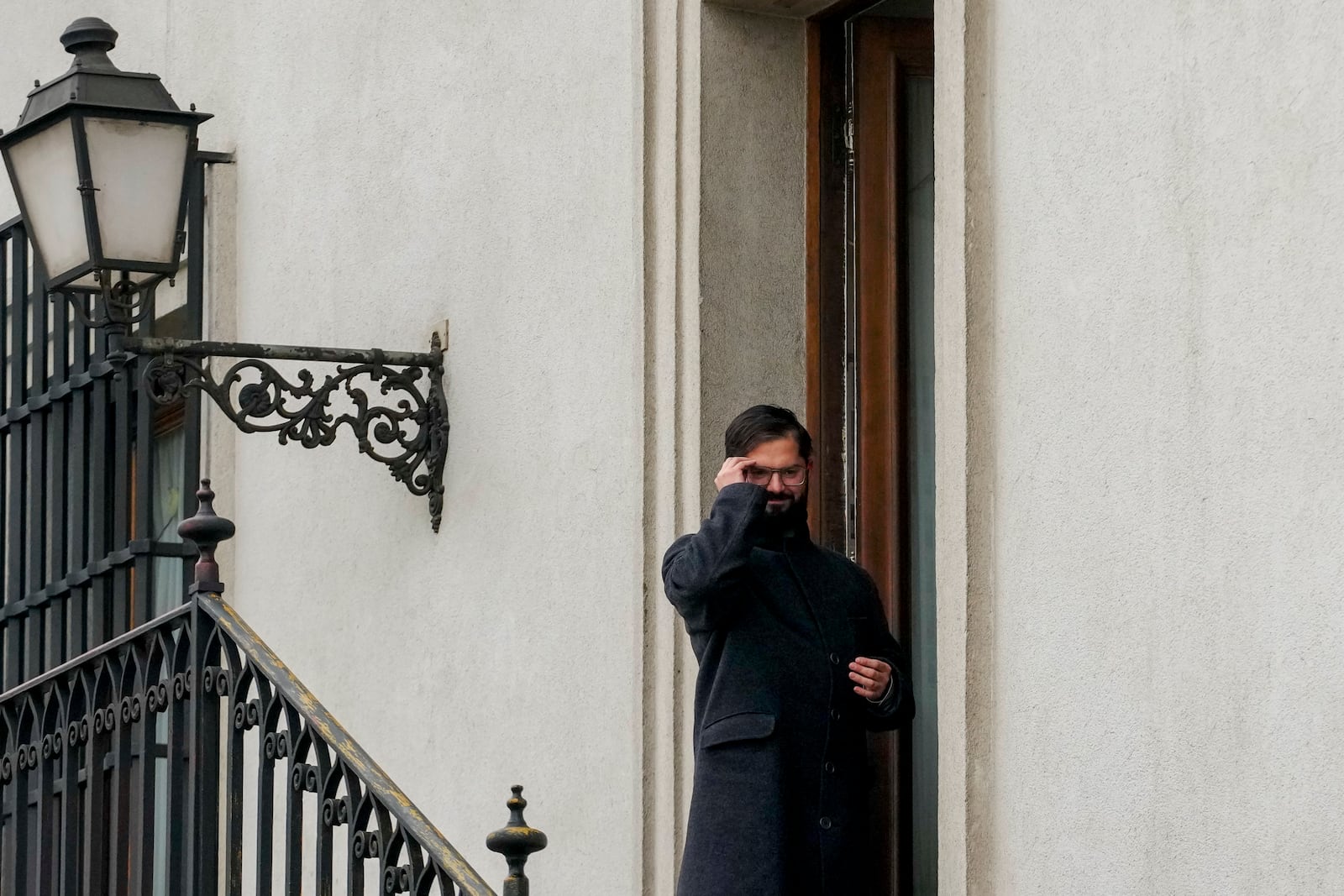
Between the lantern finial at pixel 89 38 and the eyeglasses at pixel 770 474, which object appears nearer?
the eyeglasses at pixel 770 474

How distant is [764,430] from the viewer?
13.8 ft

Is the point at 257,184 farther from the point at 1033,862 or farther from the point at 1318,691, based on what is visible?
the point at 1318,691

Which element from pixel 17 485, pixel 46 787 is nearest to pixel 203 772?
pixel 46 787

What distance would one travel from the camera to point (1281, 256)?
3576 millimetres

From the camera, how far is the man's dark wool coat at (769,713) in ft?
13.4

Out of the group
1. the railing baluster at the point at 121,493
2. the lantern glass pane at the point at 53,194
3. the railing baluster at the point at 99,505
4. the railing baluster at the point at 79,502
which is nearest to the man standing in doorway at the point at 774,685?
the lantern glass pane at the point at 53,194

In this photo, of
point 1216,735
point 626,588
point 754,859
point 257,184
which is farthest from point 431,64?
point 1216,735

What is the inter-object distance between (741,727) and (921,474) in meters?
0.95

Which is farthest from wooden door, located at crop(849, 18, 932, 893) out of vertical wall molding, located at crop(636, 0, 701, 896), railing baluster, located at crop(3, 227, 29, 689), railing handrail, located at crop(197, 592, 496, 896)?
railing baluster, located at crop(3, 227, 29, 689)

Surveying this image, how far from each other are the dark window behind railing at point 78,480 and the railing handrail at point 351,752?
270 cm

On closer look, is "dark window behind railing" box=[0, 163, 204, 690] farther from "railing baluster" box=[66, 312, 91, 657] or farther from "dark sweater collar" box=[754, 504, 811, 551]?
"dark sweater collar" box=[754, 504, 811, 551]

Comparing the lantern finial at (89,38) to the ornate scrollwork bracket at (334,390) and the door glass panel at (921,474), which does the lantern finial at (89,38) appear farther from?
the door glass panel at (921,474)

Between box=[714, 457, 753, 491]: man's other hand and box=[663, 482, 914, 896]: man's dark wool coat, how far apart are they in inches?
2.1

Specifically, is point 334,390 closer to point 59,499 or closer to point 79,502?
point 79,502
